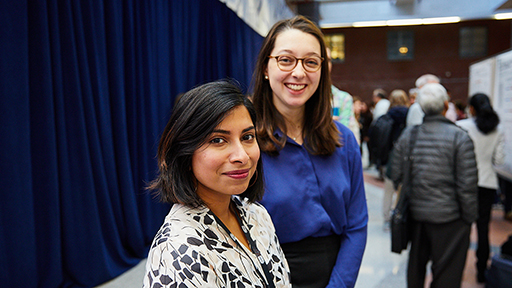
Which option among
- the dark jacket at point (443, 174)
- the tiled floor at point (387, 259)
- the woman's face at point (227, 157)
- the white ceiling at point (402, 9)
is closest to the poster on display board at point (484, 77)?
the tiled floor at point (387, 259)

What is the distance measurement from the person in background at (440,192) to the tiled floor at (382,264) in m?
0.54

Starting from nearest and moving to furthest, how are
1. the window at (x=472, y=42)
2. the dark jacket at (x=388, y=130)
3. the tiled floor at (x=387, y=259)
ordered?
the tiled floor at (x=387, y=259), the dark jacket at (x=388, y=130), the window at (x=472, y=42)

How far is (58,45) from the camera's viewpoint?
2.29 metres

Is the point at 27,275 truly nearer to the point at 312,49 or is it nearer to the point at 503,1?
the point at 312,49

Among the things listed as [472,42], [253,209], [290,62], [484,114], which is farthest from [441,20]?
[253,209]

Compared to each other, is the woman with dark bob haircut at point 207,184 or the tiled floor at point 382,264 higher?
the woman with dark bob haircut at point 207,184

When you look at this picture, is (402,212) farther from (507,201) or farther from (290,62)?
(507,201)

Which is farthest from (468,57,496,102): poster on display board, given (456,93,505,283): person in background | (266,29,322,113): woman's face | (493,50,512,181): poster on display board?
(266,29,322,113): woman's face

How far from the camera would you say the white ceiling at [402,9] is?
11008mm

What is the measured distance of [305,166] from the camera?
4.51 ft

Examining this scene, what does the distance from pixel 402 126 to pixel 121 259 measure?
3708 millimetres

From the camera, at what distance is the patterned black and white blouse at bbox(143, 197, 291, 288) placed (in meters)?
0.76

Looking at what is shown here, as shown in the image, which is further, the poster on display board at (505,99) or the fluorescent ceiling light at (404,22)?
the fluorescent ceiling light at (404,22)

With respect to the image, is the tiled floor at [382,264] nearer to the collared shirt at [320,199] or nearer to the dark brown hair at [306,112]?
the collared shirt at [320,199]
